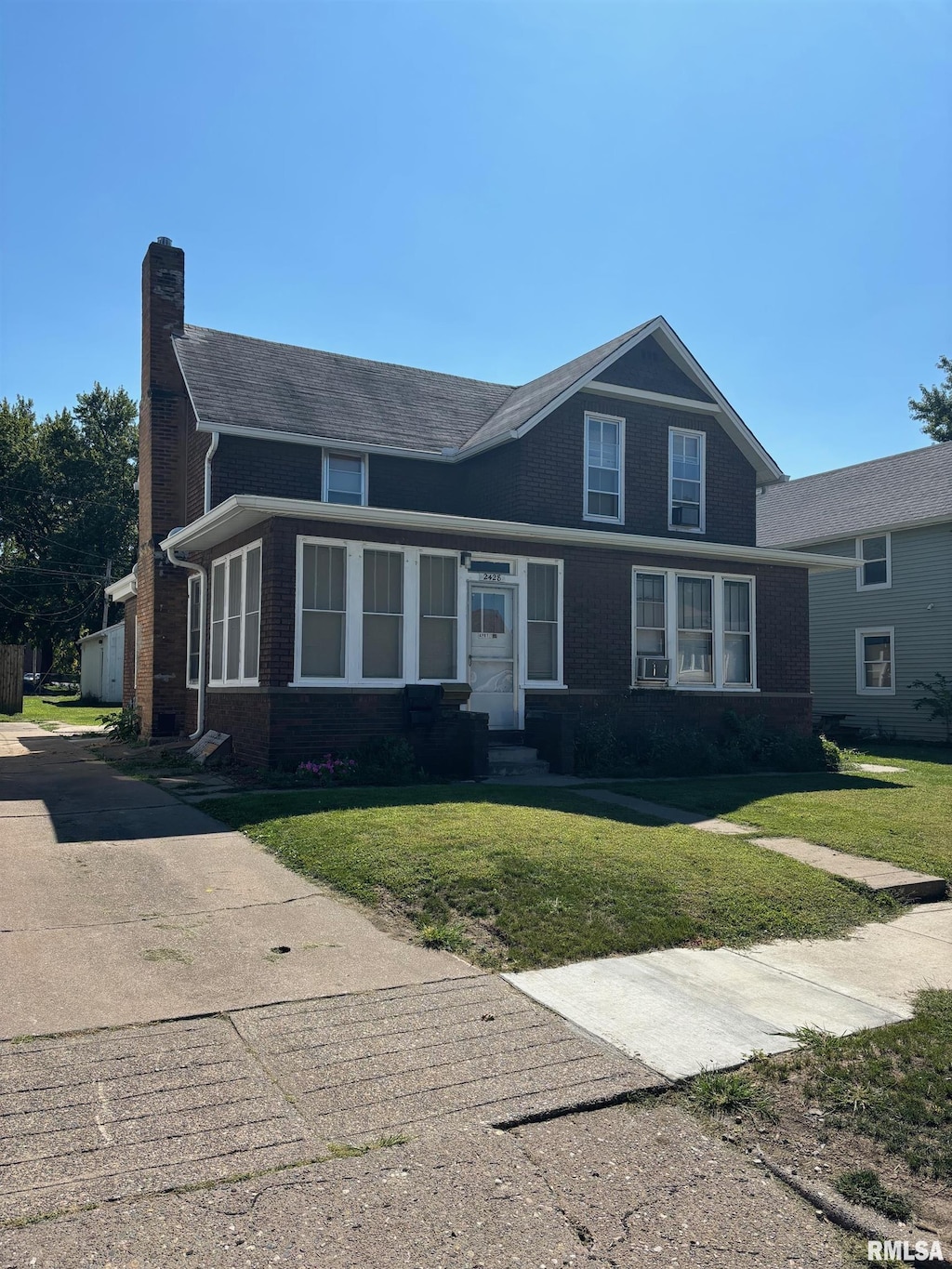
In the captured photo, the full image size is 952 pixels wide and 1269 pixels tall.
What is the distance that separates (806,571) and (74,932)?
47.3 feet

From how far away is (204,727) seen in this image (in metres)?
15.5

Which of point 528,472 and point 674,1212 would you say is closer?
point 674,1212

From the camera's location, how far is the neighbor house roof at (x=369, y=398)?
1619 cm

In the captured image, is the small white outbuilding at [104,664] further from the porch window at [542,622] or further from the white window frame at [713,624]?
the white window frame at [713,624]

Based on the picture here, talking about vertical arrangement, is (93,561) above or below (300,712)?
above

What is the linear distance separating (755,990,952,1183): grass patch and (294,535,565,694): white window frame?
886cm

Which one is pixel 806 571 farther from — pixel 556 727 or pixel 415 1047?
Answer: pixel 415 1047

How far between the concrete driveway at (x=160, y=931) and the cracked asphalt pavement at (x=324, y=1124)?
3cm

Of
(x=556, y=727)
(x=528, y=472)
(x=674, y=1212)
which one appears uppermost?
(x=528, y=472)

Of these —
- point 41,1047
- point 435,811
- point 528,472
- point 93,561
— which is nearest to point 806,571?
point 528,472

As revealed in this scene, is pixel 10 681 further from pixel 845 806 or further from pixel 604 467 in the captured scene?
pixel 845 806

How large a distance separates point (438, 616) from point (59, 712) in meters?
20.7

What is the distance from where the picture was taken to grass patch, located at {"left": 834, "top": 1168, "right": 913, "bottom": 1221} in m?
3.27

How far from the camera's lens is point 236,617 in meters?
14.1
